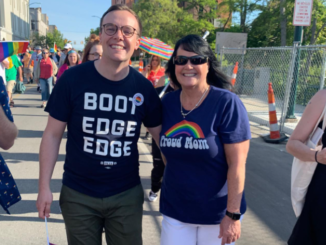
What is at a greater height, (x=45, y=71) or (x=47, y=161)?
(x=45, y=71)

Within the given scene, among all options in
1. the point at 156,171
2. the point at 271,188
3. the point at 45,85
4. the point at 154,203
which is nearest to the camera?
the point at 156,171

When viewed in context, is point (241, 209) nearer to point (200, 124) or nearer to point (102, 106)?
point (200, 124)

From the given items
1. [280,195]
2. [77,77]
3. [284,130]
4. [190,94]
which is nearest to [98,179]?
[77,77]

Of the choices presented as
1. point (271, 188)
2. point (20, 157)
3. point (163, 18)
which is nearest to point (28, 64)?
point (20, 157)

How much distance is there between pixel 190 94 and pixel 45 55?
1009cm

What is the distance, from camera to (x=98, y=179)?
2062 mm

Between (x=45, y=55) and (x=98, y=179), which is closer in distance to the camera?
(x=98, y=179)

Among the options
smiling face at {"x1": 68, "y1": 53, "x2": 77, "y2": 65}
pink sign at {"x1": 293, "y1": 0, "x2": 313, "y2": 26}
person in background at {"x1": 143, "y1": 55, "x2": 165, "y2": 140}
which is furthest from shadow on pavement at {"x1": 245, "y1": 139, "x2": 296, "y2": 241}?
smiling face at {"x1": 68, "y1": 53, "x2": 77, "y2": 65}

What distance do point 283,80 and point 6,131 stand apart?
33.7 ft

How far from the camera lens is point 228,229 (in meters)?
1.99

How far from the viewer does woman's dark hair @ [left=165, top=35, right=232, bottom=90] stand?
2121 millimetres

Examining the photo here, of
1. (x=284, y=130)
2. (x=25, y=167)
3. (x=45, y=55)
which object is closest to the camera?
(x=25, y=167)

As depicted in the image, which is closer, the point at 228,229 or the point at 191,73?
the point at 228,229

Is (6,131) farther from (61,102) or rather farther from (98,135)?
(98,135)
